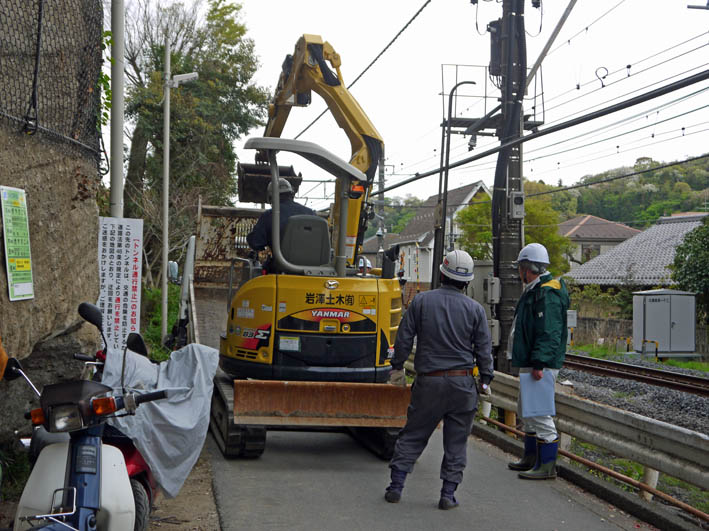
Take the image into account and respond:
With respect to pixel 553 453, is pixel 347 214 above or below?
above

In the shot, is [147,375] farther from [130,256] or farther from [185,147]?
[185,147]

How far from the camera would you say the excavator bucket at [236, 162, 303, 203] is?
13.4 m

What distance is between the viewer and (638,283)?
41.7 metres

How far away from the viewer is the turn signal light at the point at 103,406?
4.20m

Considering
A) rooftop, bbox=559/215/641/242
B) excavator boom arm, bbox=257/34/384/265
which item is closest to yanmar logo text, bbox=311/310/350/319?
excavator boom arm, bbox=257/34/384/265

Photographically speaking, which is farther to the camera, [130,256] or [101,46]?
[130,256]

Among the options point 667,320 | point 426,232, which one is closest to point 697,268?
point 667,320

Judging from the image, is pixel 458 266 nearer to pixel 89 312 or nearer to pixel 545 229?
pixel 89 312

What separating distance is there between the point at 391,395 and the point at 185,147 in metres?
24.9

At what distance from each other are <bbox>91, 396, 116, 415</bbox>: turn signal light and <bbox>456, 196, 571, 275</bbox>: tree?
152ft

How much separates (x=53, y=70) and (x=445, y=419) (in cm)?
433

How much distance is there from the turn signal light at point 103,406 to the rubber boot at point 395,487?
2982mm

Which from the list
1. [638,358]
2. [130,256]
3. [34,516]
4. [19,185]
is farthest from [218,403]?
[638,358]

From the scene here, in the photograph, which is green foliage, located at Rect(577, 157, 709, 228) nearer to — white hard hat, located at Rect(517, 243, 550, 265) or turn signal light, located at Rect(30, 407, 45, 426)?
white hard hat, located at Rect(517, 243, 550, 265)
